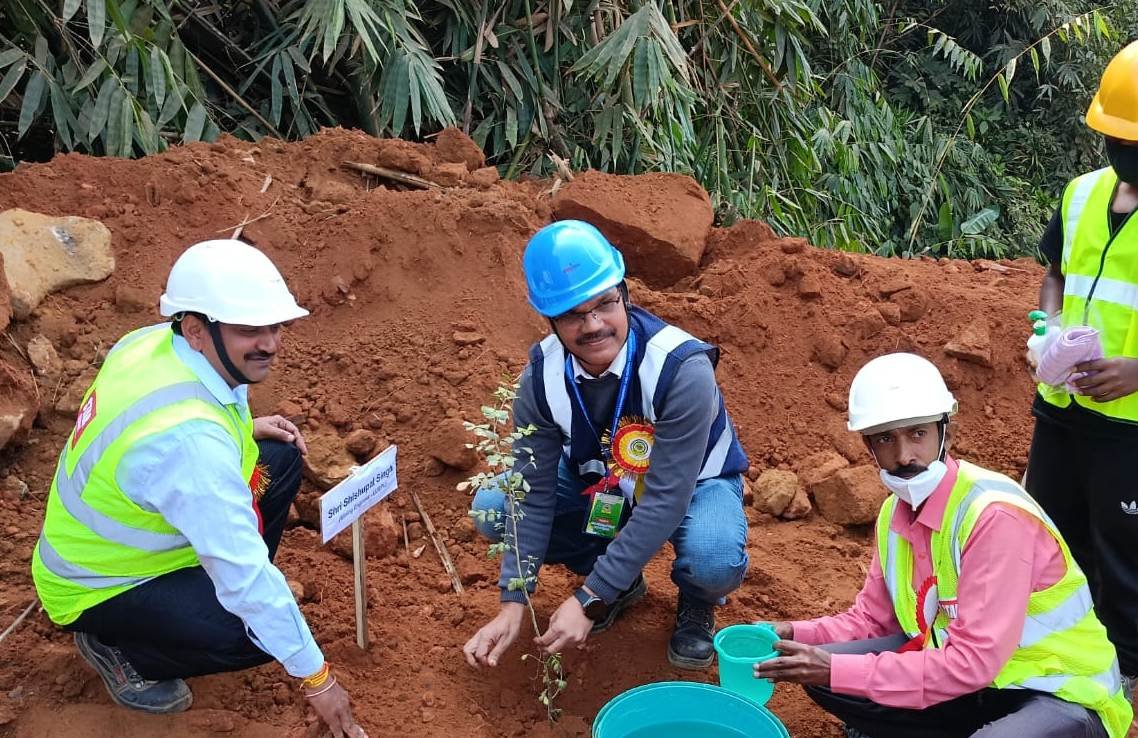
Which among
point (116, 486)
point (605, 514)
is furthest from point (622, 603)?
point (116, 486)

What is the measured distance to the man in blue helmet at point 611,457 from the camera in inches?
88.6

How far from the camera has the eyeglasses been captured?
226cm

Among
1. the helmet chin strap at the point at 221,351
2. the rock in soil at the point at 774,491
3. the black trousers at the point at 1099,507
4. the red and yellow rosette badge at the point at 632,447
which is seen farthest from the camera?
the rock in soil at the point at 774,491

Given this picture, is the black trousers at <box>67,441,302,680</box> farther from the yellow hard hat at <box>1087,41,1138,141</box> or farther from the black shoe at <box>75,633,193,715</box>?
the yellow hard hat at <box>1087,41,1138,141</box>

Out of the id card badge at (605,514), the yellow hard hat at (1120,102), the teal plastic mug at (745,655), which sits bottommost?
the teal plastic mug at (745,655)

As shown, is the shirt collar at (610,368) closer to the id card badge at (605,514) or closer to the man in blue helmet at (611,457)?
the man in blue helmet at (611,457)

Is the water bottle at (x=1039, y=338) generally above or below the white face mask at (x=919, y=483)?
above

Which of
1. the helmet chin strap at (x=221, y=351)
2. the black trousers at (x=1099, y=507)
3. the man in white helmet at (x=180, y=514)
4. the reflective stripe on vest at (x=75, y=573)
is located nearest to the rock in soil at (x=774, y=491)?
the black trousers at (x=1099, y=507)

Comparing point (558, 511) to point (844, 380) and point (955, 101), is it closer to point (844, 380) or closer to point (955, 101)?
point (844, 380)

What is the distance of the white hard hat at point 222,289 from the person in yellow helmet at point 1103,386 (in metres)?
1.89

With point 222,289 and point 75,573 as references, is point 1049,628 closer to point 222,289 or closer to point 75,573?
point 222,289

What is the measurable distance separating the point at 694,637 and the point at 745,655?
14.0 inches

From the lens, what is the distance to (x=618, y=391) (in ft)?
7.97

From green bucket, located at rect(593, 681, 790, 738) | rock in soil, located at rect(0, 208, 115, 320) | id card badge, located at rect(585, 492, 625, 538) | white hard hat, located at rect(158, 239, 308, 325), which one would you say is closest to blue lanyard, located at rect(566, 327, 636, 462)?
id card badge, located at rect(585, 492, 625, 538)
